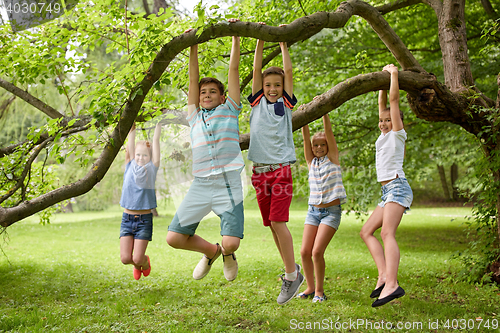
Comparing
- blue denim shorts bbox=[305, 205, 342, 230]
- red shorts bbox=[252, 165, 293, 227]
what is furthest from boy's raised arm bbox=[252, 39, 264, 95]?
blue denim shorts bbox=[305, 205, 342, 230]

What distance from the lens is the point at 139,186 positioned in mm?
4852

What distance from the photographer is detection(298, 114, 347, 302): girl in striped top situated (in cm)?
458

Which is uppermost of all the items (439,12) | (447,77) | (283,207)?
(439,12)

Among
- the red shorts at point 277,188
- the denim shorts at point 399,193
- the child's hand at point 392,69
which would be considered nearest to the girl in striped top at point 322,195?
the denim shorts at point 399,193

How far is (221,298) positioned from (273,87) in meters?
3.28

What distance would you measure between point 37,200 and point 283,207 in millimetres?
2526

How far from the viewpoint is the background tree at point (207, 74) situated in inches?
142

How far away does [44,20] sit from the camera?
623cm

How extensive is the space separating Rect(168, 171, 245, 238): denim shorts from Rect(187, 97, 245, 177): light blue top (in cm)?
8

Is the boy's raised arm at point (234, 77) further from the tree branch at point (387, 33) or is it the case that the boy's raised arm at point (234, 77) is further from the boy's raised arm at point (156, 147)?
the tree branch at point (387, 33)

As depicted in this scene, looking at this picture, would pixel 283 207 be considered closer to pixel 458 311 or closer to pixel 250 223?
pixel 458 311

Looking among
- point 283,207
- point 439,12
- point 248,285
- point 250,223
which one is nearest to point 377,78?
point 283,207

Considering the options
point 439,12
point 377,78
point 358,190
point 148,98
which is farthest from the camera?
point 358,190

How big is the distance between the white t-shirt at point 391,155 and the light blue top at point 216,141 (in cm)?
164
